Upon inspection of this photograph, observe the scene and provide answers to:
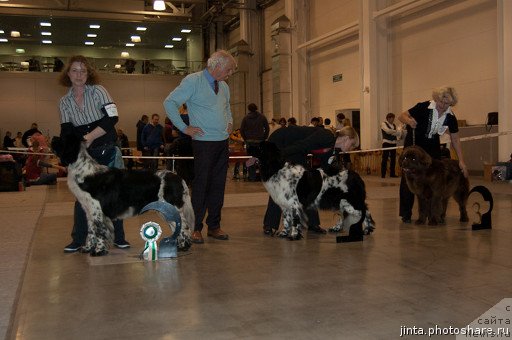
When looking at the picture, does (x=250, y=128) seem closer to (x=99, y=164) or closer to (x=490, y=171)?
(x=490, y=171)

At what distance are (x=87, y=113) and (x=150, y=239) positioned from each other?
1.15 m

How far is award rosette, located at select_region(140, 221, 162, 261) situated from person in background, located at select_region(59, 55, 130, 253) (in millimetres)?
692

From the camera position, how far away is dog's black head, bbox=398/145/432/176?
556cm

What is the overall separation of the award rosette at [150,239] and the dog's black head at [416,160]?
8.63 feet

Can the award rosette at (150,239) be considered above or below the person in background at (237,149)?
below

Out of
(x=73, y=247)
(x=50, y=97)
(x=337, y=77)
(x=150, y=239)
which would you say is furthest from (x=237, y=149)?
(x=50, y=97)

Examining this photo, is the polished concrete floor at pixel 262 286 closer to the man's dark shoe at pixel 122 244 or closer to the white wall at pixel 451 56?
the man's dark shoe at pixel 122 244

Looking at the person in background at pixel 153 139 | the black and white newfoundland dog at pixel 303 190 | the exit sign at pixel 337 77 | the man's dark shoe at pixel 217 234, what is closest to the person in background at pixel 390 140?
the exit sign at pixel 337 77

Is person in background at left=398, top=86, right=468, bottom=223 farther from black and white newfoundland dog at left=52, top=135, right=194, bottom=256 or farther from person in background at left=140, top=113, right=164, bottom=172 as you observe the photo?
person in background at left=140, top=113, right=164, bottom=172

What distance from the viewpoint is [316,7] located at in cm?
1873

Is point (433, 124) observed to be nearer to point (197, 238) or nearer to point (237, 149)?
point (197, 238)

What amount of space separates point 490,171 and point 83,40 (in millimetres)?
22879

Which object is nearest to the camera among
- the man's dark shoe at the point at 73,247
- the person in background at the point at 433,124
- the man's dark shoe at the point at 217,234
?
the man's dark shoe at the point at 73,247

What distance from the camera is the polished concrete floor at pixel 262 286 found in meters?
2.69
